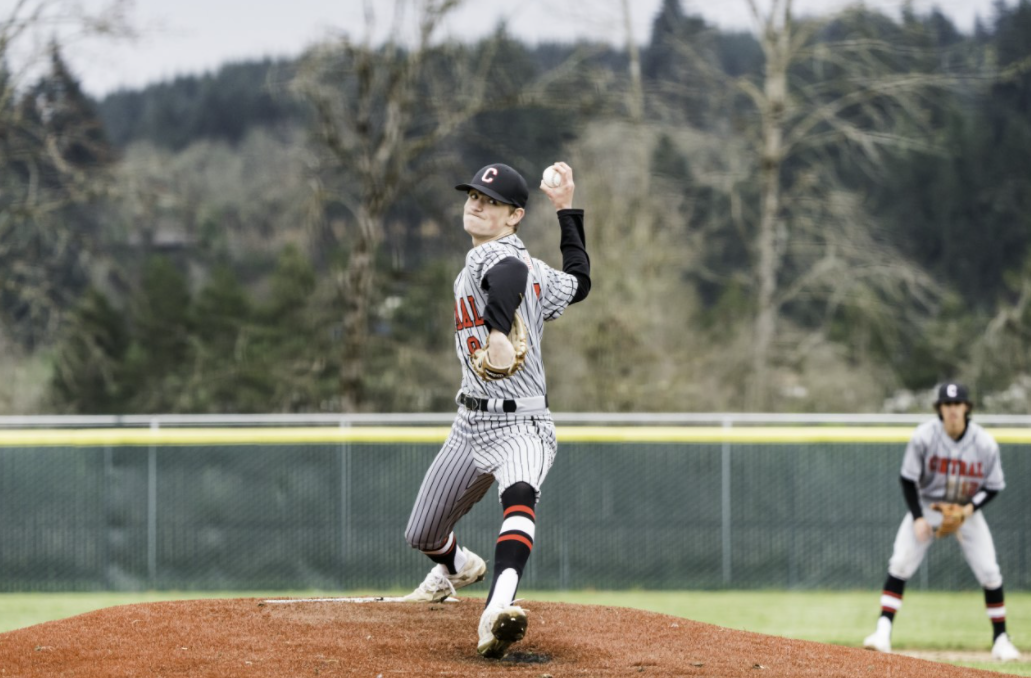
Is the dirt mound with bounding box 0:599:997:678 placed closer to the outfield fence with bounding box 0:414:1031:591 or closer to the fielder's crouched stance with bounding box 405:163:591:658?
the fielder's crouched stance with bounding box 405:163:591:658

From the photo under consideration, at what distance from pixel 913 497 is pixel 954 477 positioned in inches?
13.8

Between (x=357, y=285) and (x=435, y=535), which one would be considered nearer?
(x=435, y=535)

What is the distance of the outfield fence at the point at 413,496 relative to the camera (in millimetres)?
11953

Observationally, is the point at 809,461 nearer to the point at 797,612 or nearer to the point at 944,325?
the point at 797,612

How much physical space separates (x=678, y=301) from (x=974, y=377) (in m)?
7.53

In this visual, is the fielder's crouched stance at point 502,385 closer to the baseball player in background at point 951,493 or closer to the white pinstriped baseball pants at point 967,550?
the baseball player in background at point 951,493

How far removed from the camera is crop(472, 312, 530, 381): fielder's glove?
4.56m

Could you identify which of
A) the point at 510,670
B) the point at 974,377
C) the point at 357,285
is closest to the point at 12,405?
the point at 357,285

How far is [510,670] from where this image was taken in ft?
14.4

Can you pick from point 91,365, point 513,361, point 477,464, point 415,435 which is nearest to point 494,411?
point 477,464

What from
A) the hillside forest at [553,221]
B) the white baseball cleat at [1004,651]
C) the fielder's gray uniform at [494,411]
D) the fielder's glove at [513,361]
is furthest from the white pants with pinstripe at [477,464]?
the hillside forest at [553,221]

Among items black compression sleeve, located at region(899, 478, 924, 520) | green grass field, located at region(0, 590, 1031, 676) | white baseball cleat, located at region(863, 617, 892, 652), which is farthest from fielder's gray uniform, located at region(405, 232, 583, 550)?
green grass field, located at region(0, 590, 1031, 676)

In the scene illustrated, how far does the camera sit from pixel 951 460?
27.1 ft

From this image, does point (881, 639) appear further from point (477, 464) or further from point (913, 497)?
point (477, 464)
